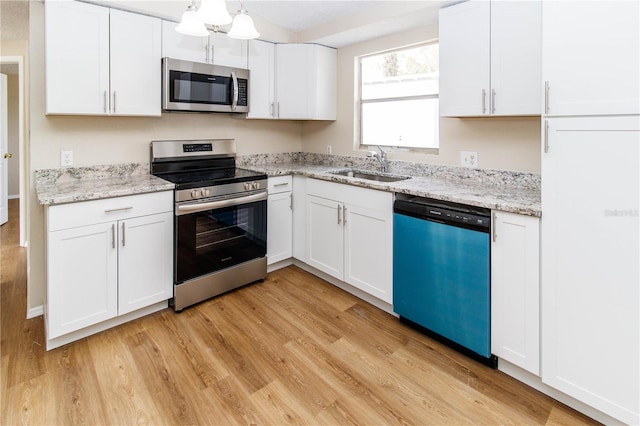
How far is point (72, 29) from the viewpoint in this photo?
236 cm

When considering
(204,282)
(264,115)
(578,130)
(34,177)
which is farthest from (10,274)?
(578,130)

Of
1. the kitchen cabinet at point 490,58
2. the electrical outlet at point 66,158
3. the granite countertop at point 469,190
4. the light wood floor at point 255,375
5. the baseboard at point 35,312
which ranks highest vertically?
the kitchen cabinet at point 490,58

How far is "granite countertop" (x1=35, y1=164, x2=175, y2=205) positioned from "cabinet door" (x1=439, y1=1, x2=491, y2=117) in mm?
1996

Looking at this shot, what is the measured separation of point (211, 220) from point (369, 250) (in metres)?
1.20

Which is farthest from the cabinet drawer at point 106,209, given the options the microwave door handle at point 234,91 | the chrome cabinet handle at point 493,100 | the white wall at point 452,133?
the chrome cabinet handle at point 493,100

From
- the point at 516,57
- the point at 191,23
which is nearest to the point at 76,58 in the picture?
the point at 191,23

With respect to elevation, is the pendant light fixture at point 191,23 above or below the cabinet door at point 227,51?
below

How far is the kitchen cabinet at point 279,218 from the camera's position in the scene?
3275mm

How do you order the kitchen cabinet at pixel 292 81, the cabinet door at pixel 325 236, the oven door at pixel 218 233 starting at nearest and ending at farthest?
the oven door at pixel 218 233
the cabinet door at pixel 325 236
the kitchen cabinet at pixel 292 81

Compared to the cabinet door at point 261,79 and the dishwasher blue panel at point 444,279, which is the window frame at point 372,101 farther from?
the dishwasher blue panel at point 444,279

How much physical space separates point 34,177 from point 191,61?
138 cm

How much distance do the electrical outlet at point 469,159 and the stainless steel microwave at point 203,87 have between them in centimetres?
187

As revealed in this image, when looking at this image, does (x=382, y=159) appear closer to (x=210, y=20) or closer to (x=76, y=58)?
(x=210, y=20)

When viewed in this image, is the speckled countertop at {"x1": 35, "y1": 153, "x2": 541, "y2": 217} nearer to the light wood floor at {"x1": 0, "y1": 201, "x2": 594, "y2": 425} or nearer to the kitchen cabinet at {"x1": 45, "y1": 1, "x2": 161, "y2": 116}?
the kitchen cabinet at {"x1": 45, "y1": 1, "x2": 161, "y2": 116}
